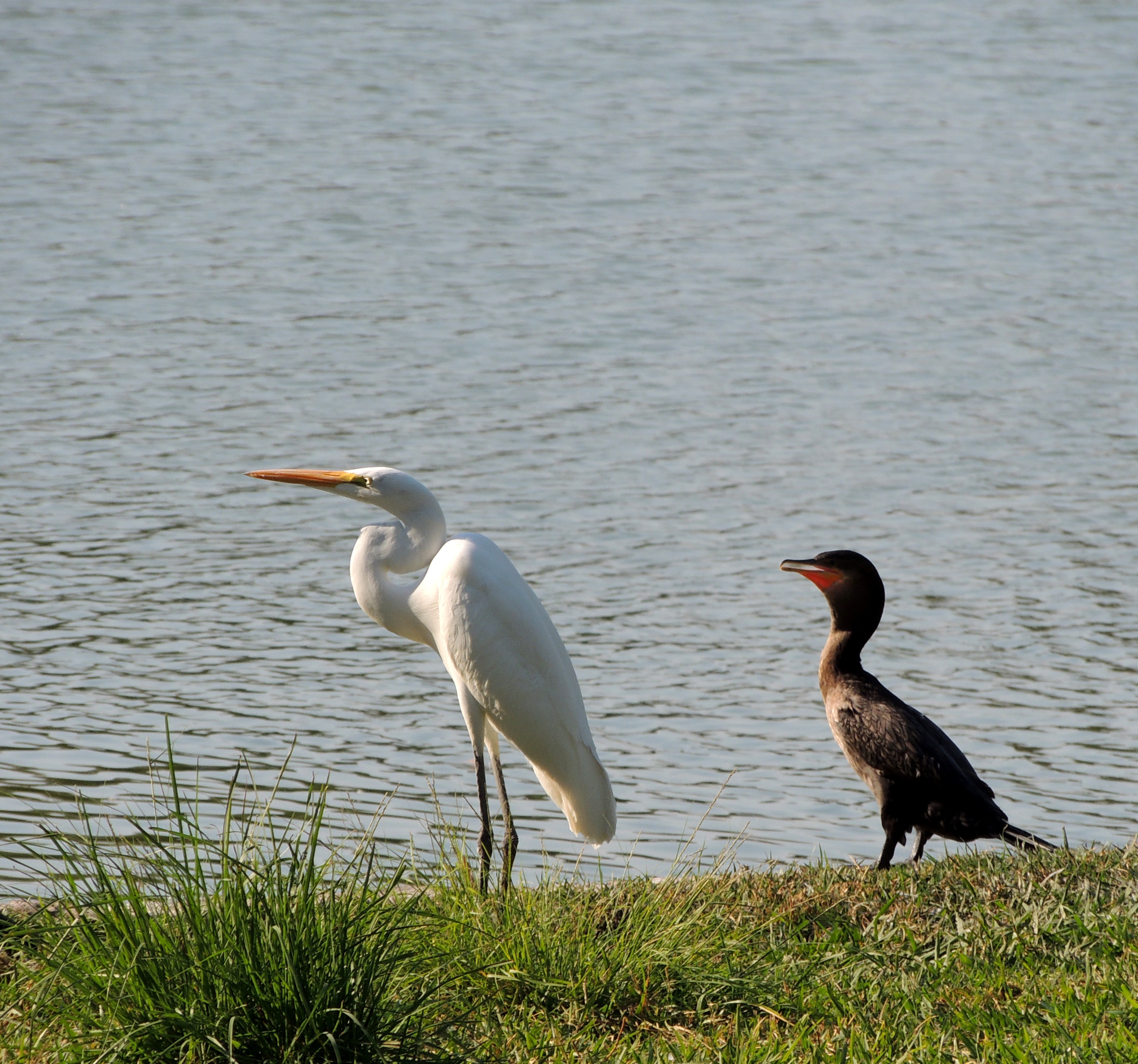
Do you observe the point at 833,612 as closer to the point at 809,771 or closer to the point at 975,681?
the point at 809,771

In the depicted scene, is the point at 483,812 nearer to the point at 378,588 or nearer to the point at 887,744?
the point at 378,588

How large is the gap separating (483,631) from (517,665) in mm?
162

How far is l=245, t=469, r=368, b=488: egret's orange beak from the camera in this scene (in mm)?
5164

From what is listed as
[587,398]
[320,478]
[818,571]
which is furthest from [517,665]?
[587,398]

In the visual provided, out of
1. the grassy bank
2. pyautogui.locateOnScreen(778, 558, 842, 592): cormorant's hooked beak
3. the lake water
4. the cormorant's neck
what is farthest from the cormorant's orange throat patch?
the grassy bank

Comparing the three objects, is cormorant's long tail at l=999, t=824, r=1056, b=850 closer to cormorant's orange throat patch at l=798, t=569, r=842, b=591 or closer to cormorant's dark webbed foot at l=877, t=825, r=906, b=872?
cormorant's dark webbed foot at l=877, t=825, r=906, b=872

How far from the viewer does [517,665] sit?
16.7ft

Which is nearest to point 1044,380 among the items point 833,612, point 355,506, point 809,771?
point 355,506

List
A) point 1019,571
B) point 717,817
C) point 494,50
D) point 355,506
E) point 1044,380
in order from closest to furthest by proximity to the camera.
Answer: point 717,817 < point 1019,571 < point 355,506 < point 1044,380 < point 494,50

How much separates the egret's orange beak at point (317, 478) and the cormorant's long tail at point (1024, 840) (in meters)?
2.25

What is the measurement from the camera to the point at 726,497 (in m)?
10.9

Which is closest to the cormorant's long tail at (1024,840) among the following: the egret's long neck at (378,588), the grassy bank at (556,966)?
the grassy bank at (556,966)

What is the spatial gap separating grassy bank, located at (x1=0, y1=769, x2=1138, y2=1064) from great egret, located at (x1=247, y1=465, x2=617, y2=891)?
0.50 m

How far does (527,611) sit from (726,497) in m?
5.97
